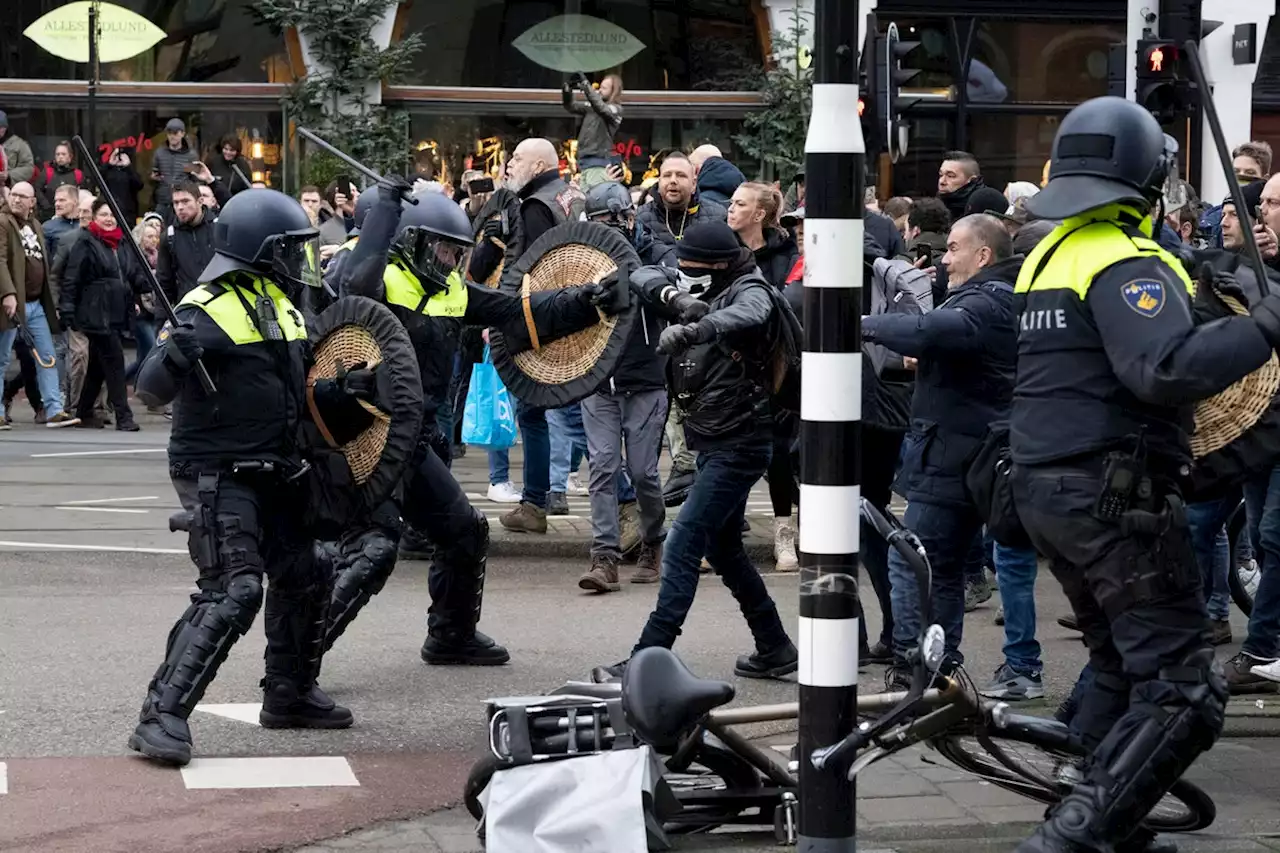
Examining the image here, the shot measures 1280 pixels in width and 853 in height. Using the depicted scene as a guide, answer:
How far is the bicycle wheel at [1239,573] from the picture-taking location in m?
9.59

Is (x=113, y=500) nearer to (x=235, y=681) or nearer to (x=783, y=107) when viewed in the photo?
(x=235, y=681)

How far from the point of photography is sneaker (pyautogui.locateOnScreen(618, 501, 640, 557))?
1113cm

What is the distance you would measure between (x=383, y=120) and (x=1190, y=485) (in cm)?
1627

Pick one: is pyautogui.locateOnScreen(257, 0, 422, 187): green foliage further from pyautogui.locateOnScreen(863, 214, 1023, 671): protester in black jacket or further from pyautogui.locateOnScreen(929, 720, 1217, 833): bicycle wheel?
pyautogui.locateOnScreen(929, 720, 1217, 833): bicycle wheel

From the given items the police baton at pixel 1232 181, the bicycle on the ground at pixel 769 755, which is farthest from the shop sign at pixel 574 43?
the bicycle on the ground at pixel 769 755

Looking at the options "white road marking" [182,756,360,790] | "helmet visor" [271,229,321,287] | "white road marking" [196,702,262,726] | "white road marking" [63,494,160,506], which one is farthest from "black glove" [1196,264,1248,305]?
"white road marking" [63,494,160,506]

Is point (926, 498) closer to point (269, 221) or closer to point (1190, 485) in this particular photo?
point (1190, 485)

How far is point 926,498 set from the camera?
789cm

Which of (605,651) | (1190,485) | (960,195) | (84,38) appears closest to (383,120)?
(84,38)

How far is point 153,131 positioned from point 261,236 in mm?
14729

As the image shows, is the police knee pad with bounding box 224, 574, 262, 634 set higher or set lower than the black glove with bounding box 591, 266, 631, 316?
lower

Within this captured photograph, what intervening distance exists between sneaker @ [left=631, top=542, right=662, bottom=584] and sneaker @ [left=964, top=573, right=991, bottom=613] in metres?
1.64

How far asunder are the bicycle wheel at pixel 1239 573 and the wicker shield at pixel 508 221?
408 cm

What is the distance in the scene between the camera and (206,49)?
840 inches
